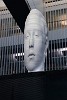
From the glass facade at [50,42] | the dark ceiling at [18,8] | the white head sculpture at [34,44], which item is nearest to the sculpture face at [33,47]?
the white head sculpture at [34,44]

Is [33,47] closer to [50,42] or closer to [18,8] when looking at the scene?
[18,8]

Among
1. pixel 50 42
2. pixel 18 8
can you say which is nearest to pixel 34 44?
pixel 18 8

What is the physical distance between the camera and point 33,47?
5566mm

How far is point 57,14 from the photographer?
13680 mm

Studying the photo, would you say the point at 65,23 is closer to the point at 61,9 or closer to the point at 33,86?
the point at 61,9

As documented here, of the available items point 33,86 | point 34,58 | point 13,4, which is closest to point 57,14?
point 13,4

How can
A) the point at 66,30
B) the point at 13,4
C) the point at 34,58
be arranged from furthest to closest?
the point at 66,30 → the point at 13,4 → the point at 34,58

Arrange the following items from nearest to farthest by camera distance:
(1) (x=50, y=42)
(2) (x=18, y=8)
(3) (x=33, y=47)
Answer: (3) (x=33, y=47) < (2) (x=18, y=8) < (1) (x=50, y=42)

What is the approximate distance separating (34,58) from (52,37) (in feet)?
25.3

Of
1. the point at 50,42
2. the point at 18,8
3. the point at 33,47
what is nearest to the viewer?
the point at 33,47

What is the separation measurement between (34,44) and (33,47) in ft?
0.19

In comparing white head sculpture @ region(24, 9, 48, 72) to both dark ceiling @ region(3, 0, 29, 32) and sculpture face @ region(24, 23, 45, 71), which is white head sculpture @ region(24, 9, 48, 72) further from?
dark ceiling @ region(3, 0, 29, 32)

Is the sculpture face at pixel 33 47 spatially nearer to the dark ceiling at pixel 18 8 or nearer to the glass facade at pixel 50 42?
the dark ceiling at pixel 18 8

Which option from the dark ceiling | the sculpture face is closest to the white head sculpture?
the sculpture face
